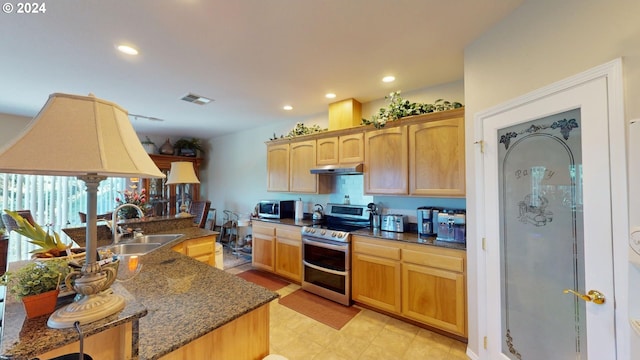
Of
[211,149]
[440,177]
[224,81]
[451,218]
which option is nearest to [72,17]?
[224,81]

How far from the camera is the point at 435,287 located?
2.37 metres

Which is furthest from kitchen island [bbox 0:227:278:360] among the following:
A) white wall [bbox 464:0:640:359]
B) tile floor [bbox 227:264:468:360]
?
white wall [bbox 464:0:640:359]

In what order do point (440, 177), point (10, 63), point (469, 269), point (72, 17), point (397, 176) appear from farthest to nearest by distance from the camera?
point (397, 176)
point (440, 177)
point (10, 63)
point (469, 269)
point (72, 17)

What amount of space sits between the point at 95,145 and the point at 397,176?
2.65 meters

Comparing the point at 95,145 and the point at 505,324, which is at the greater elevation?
the point at 95,145

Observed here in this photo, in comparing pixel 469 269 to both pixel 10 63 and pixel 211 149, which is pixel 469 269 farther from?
pixel 211 149

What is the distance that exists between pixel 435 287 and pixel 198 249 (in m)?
2.41

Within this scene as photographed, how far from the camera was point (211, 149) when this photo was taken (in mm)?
6262

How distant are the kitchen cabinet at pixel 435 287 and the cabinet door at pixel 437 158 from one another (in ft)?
2.06

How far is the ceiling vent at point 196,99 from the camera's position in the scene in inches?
130

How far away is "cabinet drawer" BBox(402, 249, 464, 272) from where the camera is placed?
224 centimetres

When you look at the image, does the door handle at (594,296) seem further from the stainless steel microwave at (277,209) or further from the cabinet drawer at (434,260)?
the stainless steel microwave at (277,209)

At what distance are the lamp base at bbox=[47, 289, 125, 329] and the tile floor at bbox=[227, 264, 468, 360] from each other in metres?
1.76

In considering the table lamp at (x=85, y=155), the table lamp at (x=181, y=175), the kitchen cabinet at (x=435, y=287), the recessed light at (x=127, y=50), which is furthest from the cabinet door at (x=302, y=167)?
the table lamp at (x=85, y=155)
